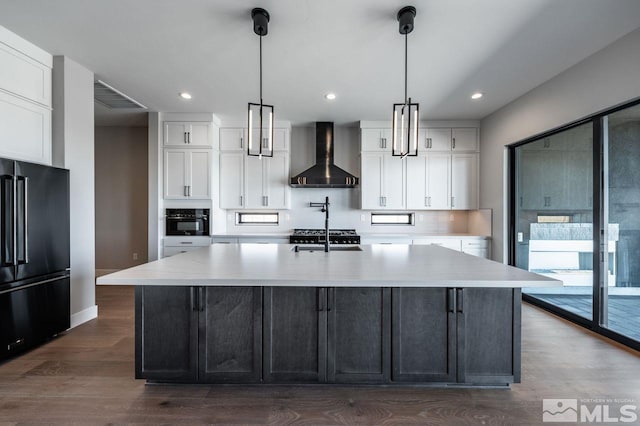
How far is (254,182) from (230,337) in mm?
3291

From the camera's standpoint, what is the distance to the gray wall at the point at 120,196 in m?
5.27

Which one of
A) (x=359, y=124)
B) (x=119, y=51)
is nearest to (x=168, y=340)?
(x=119, y=51)

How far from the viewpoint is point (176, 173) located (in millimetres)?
4555

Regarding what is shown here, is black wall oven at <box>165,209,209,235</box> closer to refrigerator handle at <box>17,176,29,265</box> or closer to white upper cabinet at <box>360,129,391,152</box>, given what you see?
refrigerator handle at <box>17,176,29,265</box>

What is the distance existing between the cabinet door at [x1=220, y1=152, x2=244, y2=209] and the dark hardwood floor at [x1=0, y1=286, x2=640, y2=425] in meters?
2.75

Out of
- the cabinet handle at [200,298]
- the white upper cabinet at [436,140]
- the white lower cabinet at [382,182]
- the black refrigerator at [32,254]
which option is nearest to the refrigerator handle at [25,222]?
the black refrigerator at [32,254]

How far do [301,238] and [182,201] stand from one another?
1935 mm

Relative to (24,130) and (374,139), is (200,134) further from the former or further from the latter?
(374,139)

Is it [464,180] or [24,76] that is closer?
[24,76]

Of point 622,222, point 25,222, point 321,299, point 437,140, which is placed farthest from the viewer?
point 437,140

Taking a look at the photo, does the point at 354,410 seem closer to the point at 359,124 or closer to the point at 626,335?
the point at 626,335

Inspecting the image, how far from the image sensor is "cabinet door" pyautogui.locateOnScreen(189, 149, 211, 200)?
4570 mm

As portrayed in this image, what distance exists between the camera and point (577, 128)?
3232 millimetres

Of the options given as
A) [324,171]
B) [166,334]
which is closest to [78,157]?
[166,334]
